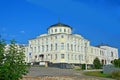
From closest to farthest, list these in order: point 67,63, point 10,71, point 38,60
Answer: point 10,71 < point 67,63 < point 38,60

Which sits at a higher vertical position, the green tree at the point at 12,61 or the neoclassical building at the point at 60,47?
the neoclassical building at the point at 60,47

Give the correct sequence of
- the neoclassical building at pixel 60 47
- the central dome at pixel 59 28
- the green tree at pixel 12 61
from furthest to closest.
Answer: the central dome at pixel 59 28, the neoclassical building at pixel 60 47, the green tree at pixel 12 61

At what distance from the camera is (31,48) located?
85750 millimetres

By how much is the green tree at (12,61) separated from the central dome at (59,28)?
2697 inches

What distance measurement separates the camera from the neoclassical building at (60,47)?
78.1 m

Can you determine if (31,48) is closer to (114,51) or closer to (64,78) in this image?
(114,51)

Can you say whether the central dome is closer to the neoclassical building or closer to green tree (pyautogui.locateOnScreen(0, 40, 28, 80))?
the neoclassical building

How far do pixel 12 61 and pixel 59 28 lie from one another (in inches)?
2707

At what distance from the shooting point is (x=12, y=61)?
45.6 feet

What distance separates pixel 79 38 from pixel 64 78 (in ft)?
172

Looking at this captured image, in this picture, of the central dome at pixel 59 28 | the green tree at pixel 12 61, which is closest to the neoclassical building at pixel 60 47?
the central dome at pixel 59 28

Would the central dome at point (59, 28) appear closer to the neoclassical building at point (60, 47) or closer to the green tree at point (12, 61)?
the neoclassical building at point (60, 47)

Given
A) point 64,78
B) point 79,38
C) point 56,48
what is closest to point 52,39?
point 56,48

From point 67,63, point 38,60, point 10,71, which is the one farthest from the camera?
point 38,60
